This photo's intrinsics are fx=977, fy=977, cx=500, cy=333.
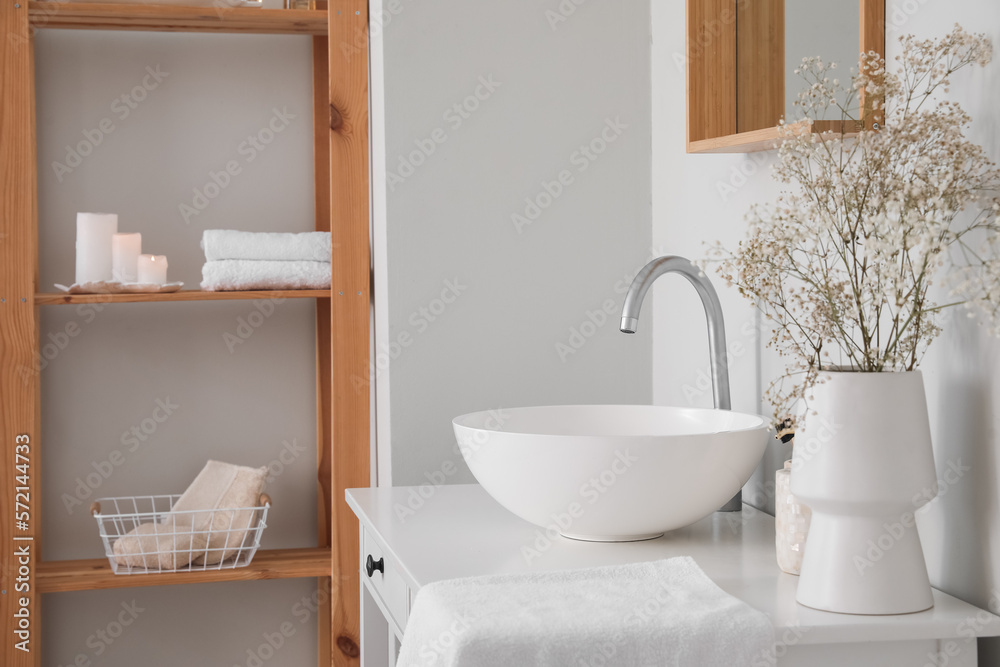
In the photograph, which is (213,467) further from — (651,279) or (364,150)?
(651,279)

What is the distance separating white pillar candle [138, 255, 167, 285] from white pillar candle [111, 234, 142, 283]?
0.02 meters

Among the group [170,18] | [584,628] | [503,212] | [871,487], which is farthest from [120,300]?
[871,487]

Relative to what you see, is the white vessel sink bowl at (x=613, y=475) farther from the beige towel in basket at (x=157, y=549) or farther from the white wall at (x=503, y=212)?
the beige towel in basket at (x=157, y=549)

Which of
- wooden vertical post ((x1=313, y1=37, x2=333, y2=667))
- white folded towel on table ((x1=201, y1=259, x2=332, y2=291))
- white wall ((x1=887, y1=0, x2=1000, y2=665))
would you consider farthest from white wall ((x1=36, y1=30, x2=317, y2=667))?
white wall ((x1=887, y1=0, x2=1000, y2=665))

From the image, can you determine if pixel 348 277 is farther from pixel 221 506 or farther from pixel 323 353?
pixel 221 506

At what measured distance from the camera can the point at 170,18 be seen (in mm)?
1869

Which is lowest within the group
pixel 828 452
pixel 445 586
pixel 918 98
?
pixel 445 586

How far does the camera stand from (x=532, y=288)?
1686 millimetres

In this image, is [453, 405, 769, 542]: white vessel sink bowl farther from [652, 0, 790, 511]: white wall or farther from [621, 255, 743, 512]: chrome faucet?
[652, 0, 790, 511]: white wall

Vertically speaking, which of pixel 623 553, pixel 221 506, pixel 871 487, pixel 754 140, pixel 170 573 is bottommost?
pixel 170 573

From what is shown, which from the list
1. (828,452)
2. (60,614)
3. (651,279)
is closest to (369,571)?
(651,279)

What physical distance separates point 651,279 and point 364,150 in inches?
30.7

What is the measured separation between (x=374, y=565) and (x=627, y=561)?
41 centimetres

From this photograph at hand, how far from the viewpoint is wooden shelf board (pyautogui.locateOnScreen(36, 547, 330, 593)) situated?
5.90 ft
